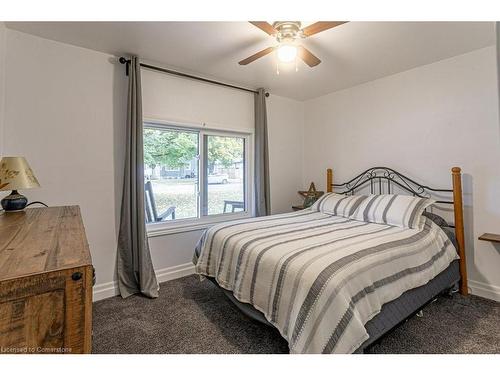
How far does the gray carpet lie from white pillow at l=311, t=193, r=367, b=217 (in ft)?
3.68

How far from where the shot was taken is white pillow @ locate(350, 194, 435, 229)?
230cm

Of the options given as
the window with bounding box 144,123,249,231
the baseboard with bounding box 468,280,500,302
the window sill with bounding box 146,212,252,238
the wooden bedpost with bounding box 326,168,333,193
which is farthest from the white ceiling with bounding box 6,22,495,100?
the baseboard with bounding box 468,280,500,302

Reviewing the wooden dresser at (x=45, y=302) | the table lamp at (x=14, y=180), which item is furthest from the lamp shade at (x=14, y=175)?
the wooden dresser at (x=45, y=302)

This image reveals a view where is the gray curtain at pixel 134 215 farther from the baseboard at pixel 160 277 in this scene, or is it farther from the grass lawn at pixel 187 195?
the grass lawn at pixel 187 195

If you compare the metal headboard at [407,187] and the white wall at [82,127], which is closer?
the white wall at [82,127]

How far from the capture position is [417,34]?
85.5 inches

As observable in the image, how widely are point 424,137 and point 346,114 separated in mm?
1069

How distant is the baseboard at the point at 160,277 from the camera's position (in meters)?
2.48

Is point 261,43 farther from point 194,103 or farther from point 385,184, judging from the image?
point 385,184

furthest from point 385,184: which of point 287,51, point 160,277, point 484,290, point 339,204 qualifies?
point 160,277

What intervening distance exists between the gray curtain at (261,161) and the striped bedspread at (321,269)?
3.48 ft

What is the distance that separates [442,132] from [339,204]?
4.26 ft

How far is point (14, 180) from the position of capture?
5.08 feet

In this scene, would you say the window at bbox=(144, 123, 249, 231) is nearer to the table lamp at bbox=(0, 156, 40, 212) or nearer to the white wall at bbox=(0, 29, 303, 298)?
the white wall at bbox=(0, 29, 303, 298)
